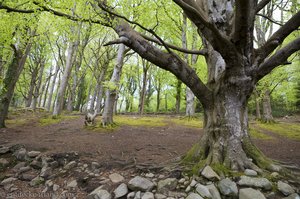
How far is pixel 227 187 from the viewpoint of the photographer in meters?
2.79

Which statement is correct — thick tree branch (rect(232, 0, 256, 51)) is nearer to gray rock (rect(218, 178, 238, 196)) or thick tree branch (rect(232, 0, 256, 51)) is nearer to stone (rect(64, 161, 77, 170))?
gray rock (rect(218, 178, 238, 196))

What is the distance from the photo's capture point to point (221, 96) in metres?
3.64

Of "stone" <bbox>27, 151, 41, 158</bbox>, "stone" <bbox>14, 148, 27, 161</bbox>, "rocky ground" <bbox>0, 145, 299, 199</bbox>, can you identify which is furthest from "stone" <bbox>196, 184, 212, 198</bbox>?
"stone" <bbox>14, 148, 27, 161</bbox>

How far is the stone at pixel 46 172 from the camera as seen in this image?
13.0 ft

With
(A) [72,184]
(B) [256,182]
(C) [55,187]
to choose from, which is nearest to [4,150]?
(C) [55,187]

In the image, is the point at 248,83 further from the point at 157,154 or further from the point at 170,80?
the point at 170,80

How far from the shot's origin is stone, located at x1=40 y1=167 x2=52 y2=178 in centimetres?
395

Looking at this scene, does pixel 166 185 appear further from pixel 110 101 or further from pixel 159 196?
pixel 110 101

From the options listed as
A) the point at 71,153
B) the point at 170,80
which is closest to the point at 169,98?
the point at 170,80

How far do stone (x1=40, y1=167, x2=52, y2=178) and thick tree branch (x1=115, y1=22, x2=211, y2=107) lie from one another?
10.8 ft

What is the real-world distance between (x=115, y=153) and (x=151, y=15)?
6.98 meters

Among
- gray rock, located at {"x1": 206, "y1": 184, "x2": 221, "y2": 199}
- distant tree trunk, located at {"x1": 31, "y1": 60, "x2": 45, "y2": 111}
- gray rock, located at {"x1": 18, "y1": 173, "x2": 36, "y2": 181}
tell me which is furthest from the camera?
distant tree trunk, located at {"x1": 31, "y1": 60, "x2": 45, "y2": 111}

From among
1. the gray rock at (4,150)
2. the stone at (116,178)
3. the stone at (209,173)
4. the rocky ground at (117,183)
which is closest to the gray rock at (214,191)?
the rocky ground at (117,183)

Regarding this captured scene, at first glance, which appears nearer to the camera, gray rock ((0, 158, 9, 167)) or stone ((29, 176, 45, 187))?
stone ((29, 176, 45, 187))
